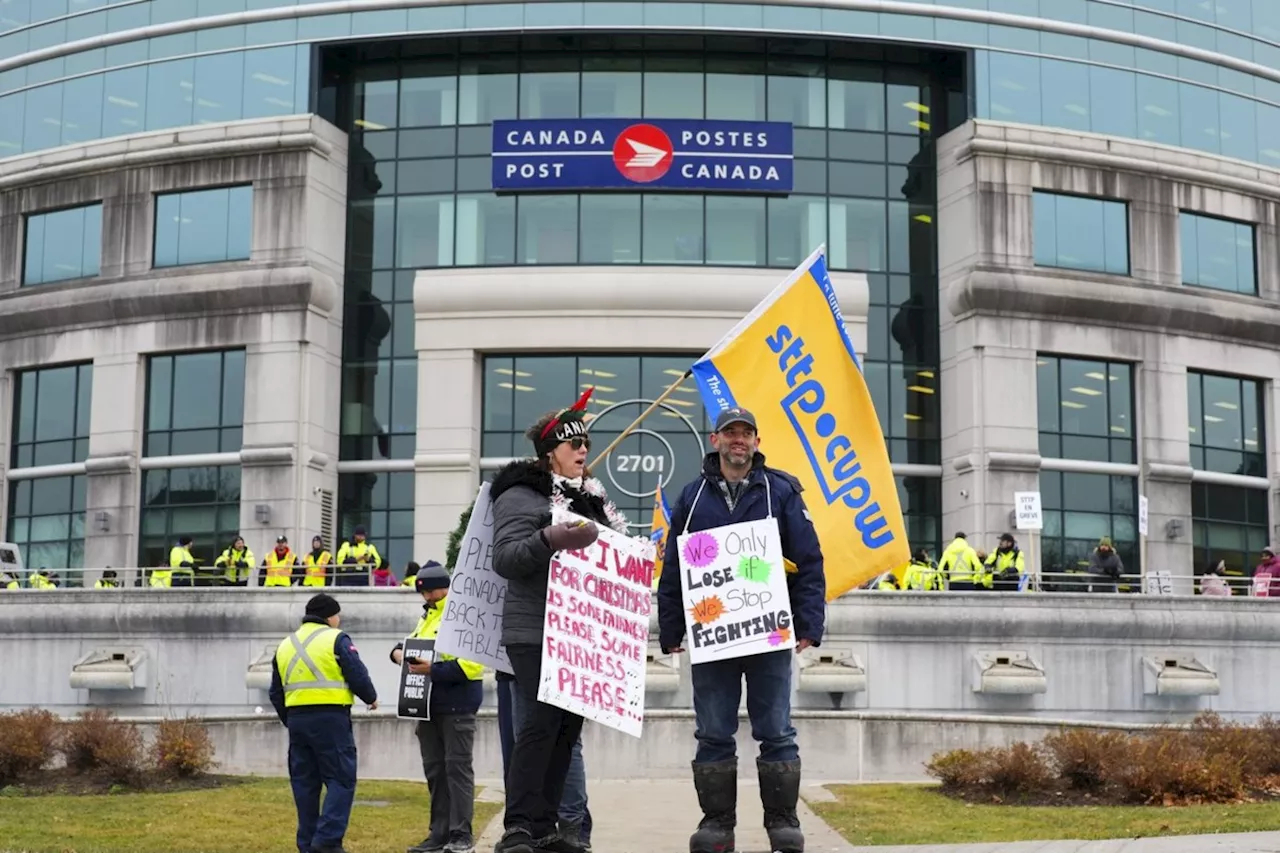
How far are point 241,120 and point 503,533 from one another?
122ft

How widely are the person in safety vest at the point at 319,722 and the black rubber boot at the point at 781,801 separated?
10.6 feet

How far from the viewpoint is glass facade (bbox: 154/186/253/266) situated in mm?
44344

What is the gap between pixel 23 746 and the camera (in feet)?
60.0

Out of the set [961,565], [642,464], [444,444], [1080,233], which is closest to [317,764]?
[961,565]

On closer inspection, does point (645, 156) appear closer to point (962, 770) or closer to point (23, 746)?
point (23, 746)

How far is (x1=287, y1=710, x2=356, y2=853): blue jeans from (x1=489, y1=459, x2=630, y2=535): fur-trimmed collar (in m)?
2.86

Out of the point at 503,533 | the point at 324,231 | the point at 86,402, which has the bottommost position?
the point at 503,533

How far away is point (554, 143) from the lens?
143 feet

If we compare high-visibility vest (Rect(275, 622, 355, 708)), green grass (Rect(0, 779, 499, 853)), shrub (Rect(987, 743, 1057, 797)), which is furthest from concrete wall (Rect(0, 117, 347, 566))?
high-visibility vest (Rect(275, 622, 355, 708))

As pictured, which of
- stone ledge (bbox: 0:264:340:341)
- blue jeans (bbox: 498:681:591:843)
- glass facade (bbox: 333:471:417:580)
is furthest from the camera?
glass facade (bbox: 333:471:417:580)

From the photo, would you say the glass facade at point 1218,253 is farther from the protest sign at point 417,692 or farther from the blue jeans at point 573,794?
the blue jeans at point 573,794

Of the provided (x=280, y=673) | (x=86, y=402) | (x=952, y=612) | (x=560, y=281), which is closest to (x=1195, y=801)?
(x=280, y=673)

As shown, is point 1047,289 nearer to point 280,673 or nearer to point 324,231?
point 324,231

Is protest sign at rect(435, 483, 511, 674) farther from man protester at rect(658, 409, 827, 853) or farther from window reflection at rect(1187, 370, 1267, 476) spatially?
window reflection at rect(1187, 370, 1267, 476)
